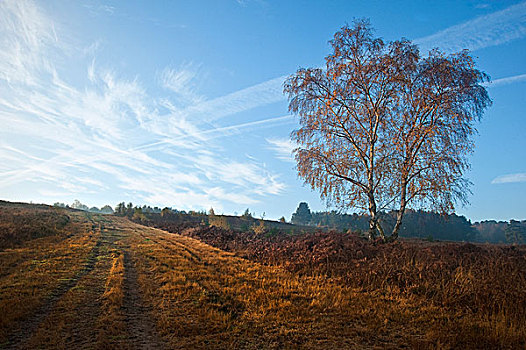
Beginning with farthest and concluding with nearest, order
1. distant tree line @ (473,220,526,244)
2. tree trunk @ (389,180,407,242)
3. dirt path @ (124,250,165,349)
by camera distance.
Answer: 1. distant tree line @ (473,220,526,244)
2. tree trunk @ (389,180,407,242)
3. dirt path @ (124,250,165,349)

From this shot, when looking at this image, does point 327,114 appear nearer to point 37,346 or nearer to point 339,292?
point 339,292

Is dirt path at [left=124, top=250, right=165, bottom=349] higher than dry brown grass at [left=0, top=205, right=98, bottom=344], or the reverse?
dry brown grass at [left=0, top=205, right=98, bottom=344]

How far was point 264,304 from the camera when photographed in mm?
7090

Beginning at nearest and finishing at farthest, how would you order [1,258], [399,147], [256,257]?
[1,258]
[256,257]
[399,147]

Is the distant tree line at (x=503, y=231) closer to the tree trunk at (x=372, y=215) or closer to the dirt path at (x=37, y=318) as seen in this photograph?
the tree trunk at (x=372, y=215)

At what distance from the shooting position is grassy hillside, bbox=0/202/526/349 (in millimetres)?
5160

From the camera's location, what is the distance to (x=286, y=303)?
7.05 m

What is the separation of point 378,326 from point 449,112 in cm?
1414

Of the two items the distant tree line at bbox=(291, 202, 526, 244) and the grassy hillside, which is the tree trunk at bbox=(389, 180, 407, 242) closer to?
the distant tree line at bbox=(291, 202, 526, 244)

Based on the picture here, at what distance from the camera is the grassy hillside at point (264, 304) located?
5160mm

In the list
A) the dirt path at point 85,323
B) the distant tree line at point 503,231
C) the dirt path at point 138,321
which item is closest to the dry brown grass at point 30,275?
the dirt path at point 85,323

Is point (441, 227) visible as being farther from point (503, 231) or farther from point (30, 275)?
point (30, 275)

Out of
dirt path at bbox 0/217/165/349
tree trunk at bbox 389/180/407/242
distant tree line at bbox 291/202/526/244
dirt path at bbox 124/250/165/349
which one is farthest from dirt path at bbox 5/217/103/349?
tree trunk at bbox 389/180/407/242

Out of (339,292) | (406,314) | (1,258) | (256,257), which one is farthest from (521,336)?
(1,258)
